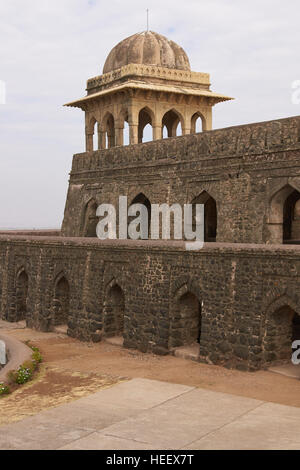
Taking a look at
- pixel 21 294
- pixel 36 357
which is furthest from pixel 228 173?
pixel 21 294

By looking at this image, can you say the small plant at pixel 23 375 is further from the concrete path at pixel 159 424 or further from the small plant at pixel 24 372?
the concrete path at pixel 159 424

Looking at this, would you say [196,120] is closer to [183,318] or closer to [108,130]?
[108,130]

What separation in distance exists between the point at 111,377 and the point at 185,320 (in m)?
3.09

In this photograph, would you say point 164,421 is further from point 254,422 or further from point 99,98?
point 99,98

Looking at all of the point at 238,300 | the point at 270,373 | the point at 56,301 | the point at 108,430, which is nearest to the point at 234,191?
the point at 238,300

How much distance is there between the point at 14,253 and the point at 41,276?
2430 mm

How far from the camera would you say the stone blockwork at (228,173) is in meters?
16.6

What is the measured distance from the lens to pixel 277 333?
14094mm

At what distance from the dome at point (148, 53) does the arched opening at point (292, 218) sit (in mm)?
9253

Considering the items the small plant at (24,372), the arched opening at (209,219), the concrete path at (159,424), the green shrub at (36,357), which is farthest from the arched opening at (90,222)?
the concrete path at (159,424)

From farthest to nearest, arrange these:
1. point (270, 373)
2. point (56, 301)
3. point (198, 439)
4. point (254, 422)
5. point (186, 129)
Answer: point (186, 129)
point (56, 301)
point (270, 373)
point (254, 422)
point (198, 439)

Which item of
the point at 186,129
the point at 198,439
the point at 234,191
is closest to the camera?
the point at 198,439

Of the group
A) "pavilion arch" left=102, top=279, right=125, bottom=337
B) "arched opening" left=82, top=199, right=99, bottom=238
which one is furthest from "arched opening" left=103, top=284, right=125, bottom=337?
"arched opening" left=82, top=199, right=99, bottom=238

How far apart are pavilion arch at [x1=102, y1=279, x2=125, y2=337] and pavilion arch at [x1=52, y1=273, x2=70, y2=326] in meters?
2.89
